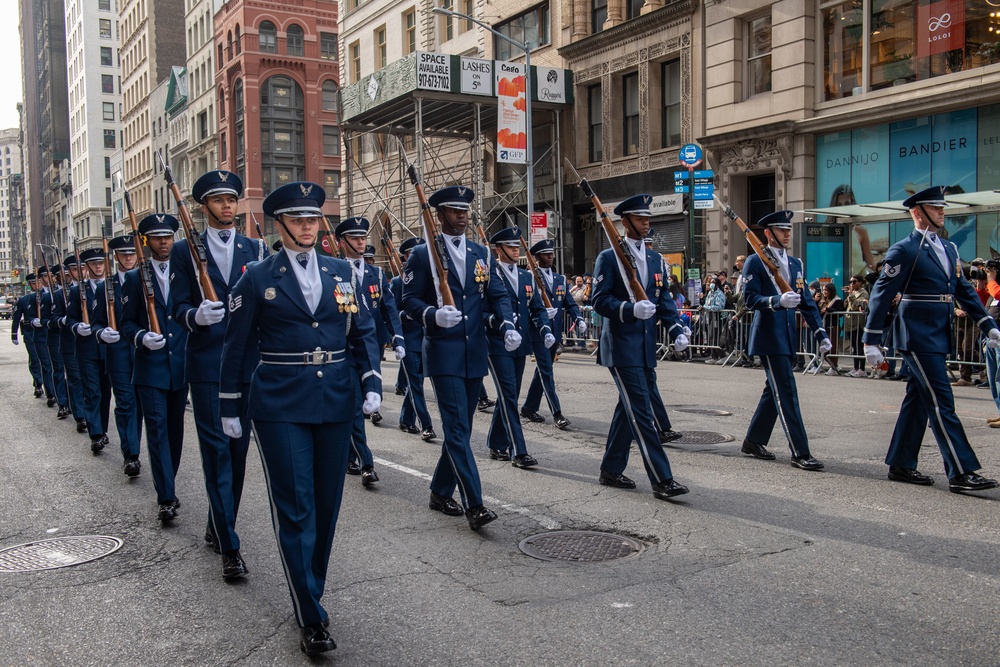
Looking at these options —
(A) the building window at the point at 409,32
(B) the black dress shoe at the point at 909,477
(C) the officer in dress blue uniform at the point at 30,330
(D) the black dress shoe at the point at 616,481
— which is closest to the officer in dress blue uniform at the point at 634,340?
(D) the black dress shoe at the point at 616,481

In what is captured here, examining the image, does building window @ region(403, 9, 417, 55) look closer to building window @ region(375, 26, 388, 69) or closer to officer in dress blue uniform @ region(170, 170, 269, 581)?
building window @ region(375, 26, 388, 69)

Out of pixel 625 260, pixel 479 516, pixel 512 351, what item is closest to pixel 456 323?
pixel 479 516

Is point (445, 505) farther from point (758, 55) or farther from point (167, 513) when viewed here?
point (758, 55)

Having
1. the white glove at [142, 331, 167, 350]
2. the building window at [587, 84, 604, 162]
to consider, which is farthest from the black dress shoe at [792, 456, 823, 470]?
the building window at [587, 84, 604, 162]

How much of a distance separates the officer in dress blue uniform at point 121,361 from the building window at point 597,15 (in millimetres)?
23102

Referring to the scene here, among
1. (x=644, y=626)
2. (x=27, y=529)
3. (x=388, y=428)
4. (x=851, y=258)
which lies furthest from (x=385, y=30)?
(x=644, y=626)

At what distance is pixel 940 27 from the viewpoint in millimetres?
20453

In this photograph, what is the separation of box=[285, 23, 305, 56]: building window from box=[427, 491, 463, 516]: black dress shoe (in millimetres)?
56786

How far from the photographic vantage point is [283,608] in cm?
498

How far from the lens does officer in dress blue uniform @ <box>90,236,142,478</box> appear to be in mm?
8648

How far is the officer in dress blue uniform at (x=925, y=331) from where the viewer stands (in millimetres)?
7090

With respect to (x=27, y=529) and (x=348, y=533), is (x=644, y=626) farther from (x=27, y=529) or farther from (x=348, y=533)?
(x=27, y=529)

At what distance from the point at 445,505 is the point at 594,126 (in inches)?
994

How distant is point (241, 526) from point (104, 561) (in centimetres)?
94
